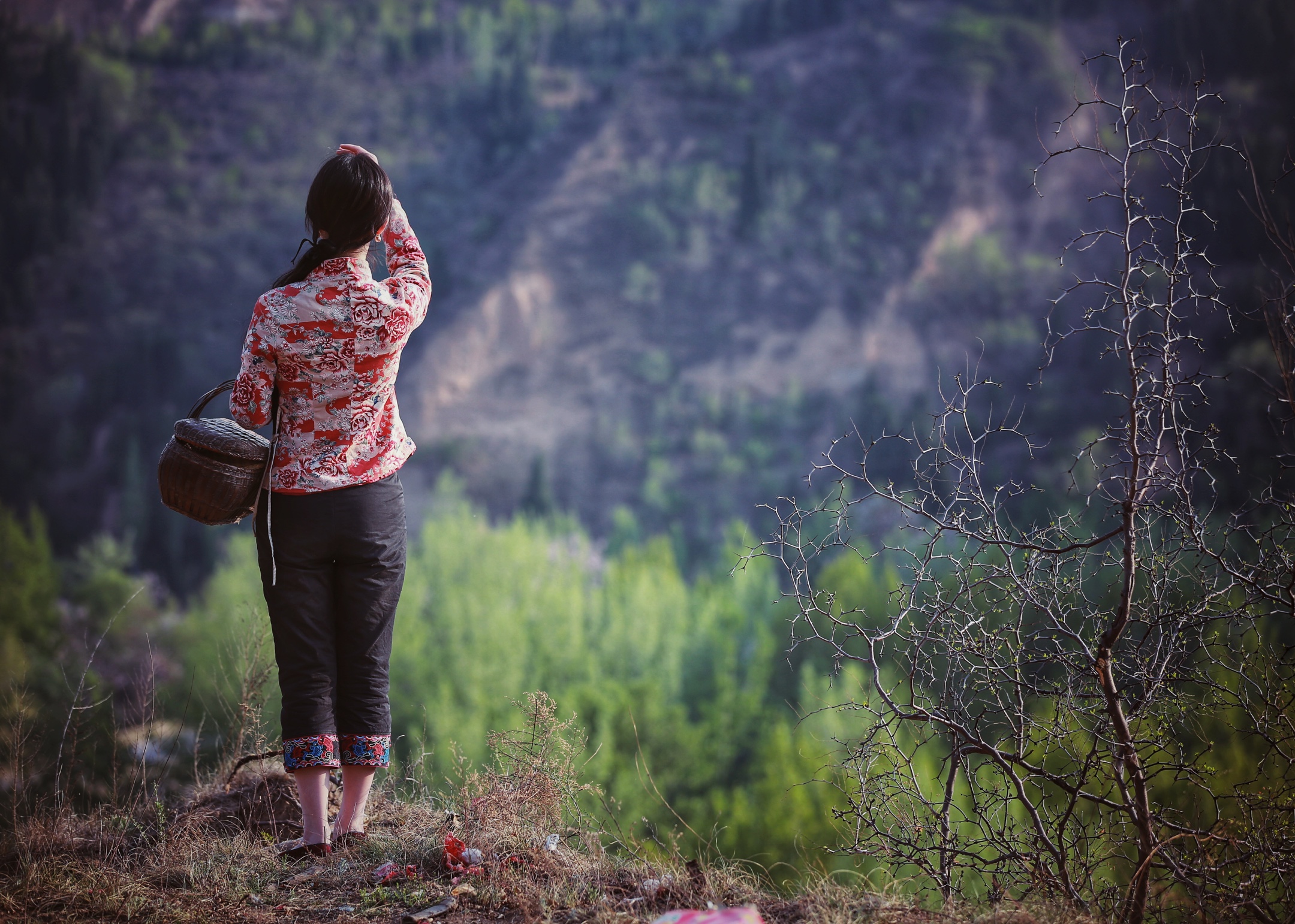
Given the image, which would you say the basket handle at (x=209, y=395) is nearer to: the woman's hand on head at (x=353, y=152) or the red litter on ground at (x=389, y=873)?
the woman's hand on head at (x=353, y=152)

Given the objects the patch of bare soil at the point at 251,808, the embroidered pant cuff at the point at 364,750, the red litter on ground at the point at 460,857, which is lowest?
the patch of bare soil at the point at 251,808

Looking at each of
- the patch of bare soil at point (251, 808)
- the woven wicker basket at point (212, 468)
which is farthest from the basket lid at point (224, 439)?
the patch of bare soil at point (251, 808)

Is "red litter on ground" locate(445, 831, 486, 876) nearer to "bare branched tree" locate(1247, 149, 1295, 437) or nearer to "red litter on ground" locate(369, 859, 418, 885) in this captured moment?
"red litter on ground" locate(369, 859, 418, 885)

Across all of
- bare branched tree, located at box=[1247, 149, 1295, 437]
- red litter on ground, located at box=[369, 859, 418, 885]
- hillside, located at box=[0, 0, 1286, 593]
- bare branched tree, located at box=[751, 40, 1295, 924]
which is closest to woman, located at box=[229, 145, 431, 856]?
red litter on ground, located at box=[369, 859, 418, 885]

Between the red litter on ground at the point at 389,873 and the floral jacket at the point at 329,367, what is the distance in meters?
0.89

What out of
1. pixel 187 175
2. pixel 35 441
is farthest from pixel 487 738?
pixel 187 175

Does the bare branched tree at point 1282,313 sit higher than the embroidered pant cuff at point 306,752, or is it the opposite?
the bare branched tree at point 1282,313

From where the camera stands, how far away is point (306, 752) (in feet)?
6.71

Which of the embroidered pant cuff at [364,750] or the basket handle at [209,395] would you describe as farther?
the embroidered pant cuff at [364,750]

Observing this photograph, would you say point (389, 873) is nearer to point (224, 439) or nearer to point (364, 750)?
point (364, 750)

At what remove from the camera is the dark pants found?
2.00 meters

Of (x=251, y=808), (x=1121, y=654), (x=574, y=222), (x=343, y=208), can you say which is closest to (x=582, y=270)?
(x=574, y=222)

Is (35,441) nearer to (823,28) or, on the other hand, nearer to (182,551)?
(182,551)

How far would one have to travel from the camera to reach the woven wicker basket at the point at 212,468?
197 cm
